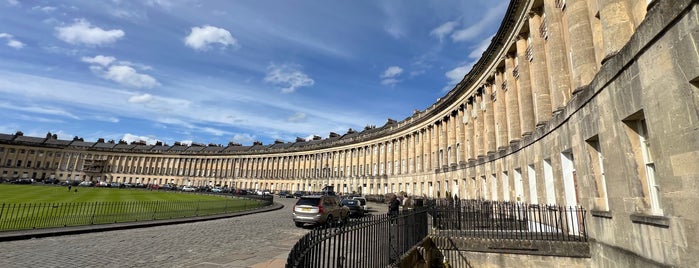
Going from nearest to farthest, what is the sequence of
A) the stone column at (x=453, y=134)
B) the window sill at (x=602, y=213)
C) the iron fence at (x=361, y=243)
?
the iron fence at (x=361, y=243)
the window sill at (x=602, y=213)
the stone column at (x=453, y=134)

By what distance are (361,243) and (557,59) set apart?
44.0 feet

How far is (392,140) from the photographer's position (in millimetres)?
63062

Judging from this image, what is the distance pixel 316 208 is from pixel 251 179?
3557 inches

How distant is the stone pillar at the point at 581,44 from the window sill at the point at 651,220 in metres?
5.82

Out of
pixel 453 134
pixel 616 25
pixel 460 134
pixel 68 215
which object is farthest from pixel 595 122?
pixel 453 134

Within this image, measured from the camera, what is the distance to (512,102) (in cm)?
2222

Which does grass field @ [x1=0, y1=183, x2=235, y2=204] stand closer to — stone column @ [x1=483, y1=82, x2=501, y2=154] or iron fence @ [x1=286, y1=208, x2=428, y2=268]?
iron fence @ [x1=286, y1=208, x2=428, y2=268]

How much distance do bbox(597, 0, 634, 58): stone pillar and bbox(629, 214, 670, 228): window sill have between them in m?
4.28

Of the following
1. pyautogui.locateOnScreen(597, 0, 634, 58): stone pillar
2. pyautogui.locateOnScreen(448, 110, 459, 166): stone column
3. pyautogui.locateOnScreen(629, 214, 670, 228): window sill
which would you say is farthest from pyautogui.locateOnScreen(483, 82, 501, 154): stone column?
pyautogui.locateOnScreen(629, 214, 670, 228): window sill

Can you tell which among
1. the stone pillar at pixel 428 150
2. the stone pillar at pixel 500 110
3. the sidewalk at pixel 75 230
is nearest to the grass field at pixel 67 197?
the sidewalk at pixel 75 230

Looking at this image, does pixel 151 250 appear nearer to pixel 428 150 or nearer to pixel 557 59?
pixel 557 59

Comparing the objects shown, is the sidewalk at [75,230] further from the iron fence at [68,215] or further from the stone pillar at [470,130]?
the stone pillar at [470,130]

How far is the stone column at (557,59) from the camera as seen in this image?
14.8 meters

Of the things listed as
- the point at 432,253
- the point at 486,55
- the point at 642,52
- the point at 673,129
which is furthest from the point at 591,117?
the point at 486,55
